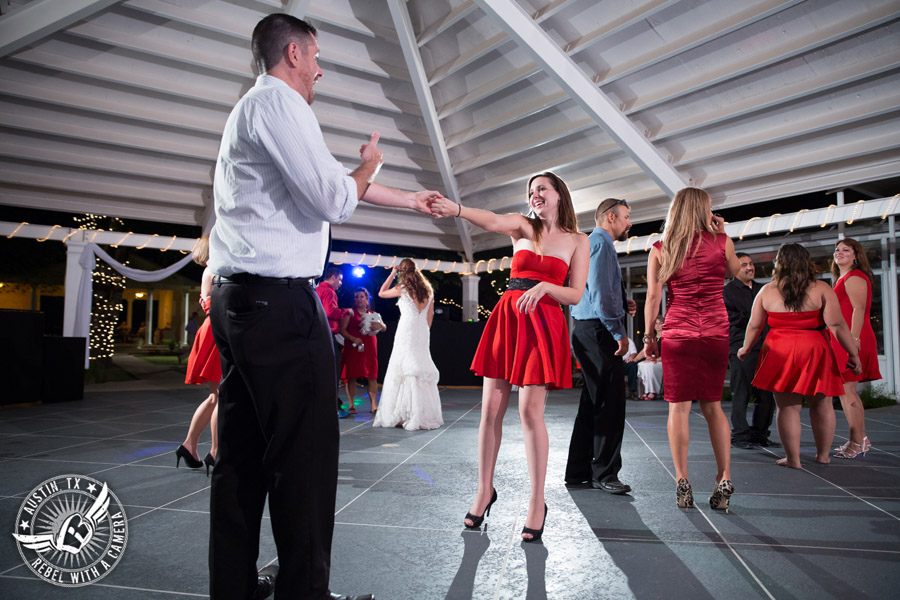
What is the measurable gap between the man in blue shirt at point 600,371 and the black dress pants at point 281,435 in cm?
208

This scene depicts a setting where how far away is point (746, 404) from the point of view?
4336mm

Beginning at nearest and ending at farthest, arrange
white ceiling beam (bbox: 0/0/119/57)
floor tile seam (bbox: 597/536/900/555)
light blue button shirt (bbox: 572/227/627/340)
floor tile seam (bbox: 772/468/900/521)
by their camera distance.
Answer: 1. floor tile seam (bbox: 597/536/900/555)
2. floor tile seam (bbox: 772/468/900/521)
3. light blue button shirt (bbox: 572/227/627/340)
4. white ceiling beam (bbox: 0/0/119/57)

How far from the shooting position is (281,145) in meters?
1.29

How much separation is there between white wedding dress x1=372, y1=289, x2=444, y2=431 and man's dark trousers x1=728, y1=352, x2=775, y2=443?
103 inches

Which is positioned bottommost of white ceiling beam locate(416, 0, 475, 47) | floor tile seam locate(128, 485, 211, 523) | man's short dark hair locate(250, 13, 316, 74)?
floor tile seam locate(128, 485, 211, 523)

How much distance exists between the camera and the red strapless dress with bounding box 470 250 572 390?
2248mm

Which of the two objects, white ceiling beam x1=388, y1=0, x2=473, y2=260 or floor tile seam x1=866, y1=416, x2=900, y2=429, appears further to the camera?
white ceiling beam x1=388, y1=0, x2=473, y2=260

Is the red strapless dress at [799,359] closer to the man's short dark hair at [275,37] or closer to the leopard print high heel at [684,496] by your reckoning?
the leopard print high heel at [684,496]

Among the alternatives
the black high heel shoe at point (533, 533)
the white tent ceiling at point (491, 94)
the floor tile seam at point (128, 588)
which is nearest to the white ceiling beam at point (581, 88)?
the white tent ceiling at point (491, 94)

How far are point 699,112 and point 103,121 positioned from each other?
9255 mm

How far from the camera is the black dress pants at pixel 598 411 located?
120 inches

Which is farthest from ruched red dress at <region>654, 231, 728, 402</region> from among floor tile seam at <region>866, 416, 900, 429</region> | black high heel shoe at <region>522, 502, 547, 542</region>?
floor tile seam at <region>866, 416, 900, 429</region>

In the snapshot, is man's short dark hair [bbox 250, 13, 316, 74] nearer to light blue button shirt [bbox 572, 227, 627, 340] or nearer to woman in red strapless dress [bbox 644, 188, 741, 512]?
woman in red strapless dress [bbox 644, 188, 741, 512]

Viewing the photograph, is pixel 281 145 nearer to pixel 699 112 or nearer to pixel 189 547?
pixel 189 547
